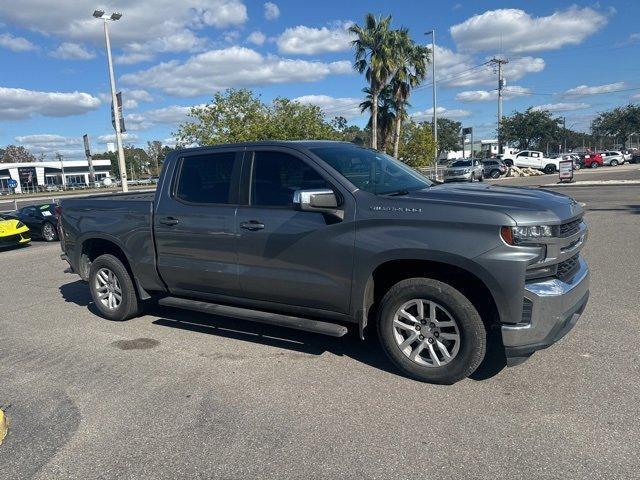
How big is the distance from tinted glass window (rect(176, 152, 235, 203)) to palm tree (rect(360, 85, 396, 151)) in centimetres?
3386

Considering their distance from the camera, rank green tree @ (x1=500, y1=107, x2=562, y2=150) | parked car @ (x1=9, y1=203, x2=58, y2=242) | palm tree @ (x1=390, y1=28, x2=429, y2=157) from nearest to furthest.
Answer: parked car @ (x1=9, y1=203, x2=58, y2=242) → palm tree @ (x1=390, y1=28, x2=429, y2=157) → green tree @ (x1=500, y1=107, x2=562, y2=150)

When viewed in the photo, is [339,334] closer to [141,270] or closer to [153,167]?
[141,270]

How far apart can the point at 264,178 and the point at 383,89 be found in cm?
3466

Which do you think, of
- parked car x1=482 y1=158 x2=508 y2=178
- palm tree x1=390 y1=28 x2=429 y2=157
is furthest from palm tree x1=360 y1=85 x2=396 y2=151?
parked car x1=482 y1=158 x2=508 y2=178

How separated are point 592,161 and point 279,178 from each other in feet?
191

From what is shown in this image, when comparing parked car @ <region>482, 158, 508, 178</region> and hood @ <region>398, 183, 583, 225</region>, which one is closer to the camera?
hood @ <region>398, 183, 583, 225</region>

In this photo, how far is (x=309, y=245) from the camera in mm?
4395

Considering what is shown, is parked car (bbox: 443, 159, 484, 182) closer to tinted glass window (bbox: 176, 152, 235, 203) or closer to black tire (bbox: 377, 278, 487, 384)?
tinted glass window (bbox: 176, 152, 235, 203)

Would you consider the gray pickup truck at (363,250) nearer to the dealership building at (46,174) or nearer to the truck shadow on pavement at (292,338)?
the truck shadow on pavement at (292,338)

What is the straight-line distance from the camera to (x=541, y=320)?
12.0 ft

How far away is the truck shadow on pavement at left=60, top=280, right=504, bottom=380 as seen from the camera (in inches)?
177

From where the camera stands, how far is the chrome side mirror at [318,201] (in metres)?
4.08

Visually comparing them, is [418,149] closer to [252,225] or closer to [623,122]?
[252,225]

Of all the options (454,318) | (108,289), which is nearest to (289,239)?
(454,318)
